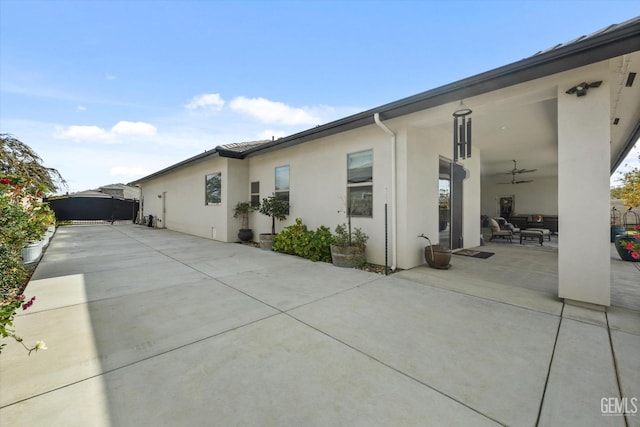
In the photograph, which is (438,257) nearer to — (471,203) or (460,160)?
(460,160)

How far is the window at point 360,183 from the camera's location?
562 cm

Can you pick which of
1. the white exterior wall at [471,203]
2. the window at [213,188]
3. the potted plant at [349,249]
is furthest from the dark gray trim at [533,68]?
the window at [213,188]

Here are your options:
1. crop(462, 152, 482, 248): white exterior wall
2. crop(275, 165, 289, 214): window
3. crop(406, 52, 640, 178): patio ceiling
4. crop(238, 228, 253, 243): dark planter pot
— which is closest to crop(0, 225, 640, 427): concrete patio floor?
crop(406, 52, 640, 178): patio ceiling

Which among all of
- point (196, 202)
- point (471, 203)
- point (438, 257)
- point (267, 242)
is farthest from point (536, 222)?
point (196, 202)

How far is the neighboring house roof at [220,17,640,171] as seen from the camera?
2.60 meters

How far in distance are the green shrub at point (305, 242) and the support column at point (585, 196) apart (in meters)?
3.98

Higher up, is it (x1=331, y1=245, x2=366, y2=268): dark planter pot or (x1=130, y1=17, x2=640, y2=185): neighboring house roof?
(x1=130, y1=17, x2=640, y2=185): neighboring house roof

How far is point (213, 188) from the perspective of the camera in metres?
9.80

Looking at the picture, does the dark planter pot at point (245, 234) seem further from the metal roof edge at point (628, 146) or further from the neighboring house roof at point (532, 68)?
the metal roof edge at point (628, 146)

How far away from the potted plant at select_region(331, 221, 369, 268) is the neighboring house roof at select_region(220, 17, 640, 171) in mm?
2361

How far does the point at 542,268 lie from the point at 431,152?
331 centimetres

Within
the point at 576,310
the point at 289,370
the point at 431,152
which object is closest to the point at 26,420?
the point at 289,370

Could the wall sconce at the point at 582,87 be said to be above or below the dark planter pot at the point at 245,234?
above

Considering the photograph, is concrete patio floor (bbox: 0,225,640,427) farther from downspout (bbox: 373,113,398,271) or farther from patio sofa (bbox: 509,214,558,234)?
patio sofa (bbox: 509,214,558,234)
